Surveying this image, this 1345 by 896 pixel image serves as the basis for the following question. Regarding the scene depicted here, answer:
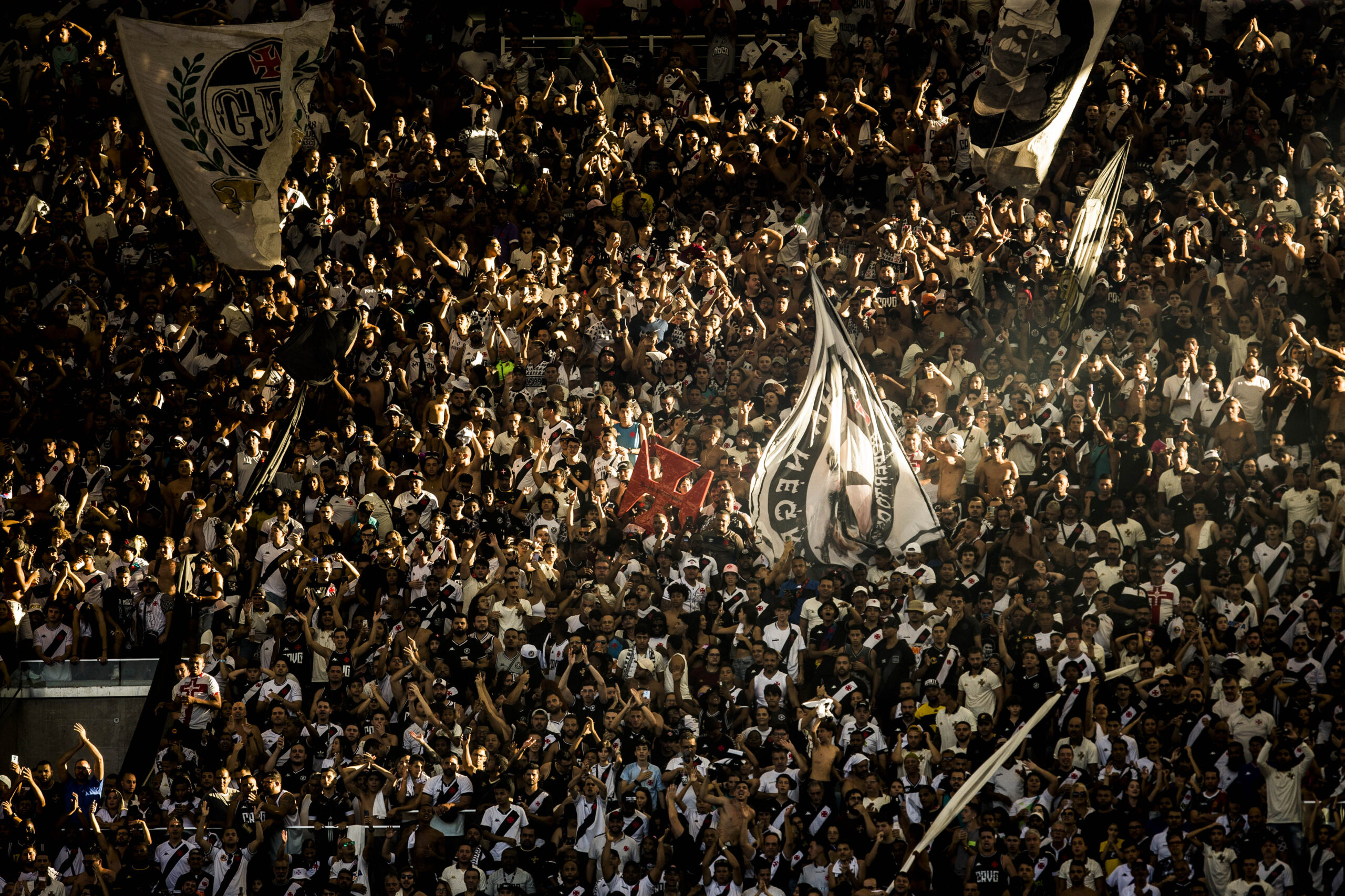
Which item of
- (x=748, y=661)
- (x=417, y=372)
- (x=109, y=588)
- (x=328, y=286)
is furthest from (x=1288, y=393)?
(x=109, y=588)

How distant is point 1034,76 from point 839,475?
546 cm

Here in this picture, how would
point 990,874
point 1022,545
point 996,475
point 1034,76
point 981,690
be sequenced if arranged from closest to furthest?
1. point 990,874
2. point 981,690
3. point 1022,545
4. point 996,475
5. point 1034,76

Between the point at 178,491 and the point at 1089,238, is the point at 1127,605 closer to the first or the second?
the point at 1089,238

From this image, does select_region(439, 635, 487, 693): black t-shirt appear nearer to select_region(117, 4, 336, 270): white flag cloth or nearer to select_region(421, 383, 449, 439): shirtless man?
select_region(421, 383, 449, 439): shirtless man

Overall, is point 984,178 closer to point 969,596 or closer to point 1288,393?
point 1288,393

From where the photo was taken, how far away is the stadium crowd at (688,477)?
1509cm

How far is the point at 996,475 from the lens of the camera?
17562mm

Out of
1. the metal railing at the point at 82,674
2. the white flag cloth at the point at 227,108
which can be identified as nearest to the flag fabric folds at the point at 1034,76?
the white flag cloth at the point at 227,108

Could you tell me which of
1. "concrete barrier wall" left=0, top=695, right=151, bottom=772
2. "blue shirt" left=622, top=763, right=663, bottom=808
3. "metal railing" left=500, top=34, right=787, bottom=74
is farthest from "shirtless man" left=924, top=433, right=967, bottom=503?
"metal railing" left=500, top=34, right=787, bottom=74

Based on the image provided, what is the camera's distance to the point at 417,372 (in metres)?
19.3

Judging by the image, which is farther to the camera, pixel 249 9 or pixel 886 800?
pixel 249 9

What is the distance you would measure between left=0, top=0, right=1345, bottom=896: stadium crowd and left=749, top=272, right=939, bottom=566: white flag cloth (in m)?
0.36

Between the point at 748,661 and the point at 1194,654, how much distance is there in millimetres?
3881

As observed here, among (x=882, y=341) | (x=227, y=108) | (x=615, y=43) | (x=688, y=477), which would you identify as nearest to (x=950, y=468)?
(x=882, y=341)
